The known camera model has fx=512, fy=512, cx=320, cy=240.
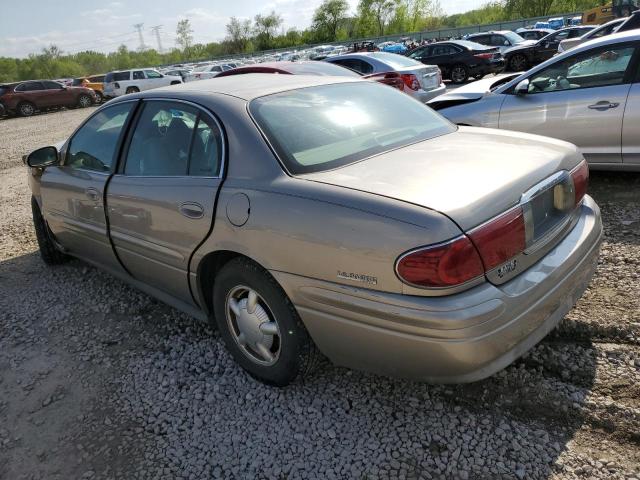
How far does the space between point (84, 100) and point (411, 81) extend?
74.3ft

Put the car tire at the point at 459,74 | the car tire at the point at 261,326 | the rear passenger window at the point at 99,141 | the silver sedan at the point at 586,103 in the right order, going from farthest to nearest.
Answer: the car tire at the point at 459,74, the silver sedan at the point at 586,103, the rear passenger window at the point at 99,141, the car tire at the point at 261,326

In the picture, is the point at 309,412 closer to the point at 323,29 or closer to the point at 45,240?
the point at 45,240

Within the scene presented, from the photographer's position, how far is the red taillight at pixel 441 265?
1.95 meters

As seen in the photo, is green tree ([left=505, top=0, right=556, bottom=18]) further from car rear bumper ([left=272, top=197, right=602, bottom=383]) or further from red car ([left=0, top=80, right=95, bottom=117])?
car rear bumper ([left=272, top=197, right=602, bottom=383])

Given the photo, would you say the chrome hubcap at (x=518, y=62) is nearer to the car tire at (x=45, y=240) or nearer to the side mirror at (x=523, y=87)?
the side mirror at (x=523, y=87)

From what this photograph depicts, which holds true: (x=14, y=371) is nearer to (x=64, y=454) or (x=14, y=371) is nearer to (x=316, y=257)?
(x=64, y=454)

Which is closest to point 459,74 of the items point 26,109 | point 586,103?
point 586,103

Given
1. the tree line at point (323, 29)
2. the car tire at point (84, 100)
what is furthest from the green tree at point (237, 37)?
the car tire at point (84, 100)

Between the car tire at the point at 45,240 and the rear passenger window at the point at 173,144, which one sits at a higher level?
the rear passenger window at the point at 173,144

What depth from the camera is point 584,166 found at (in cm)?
286

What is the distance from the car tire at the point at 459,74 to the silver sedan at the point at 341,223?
616 inches

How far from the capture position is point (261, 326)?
104 inches

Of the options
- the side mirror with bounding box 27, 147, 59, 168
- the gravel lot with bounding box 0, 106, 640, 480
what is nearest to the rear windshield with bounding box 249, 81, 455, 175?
the gravel lot with bounding box 0, 106, 640, 480

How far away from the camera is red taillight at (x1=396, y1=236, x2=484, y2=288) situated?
195 centimetres
